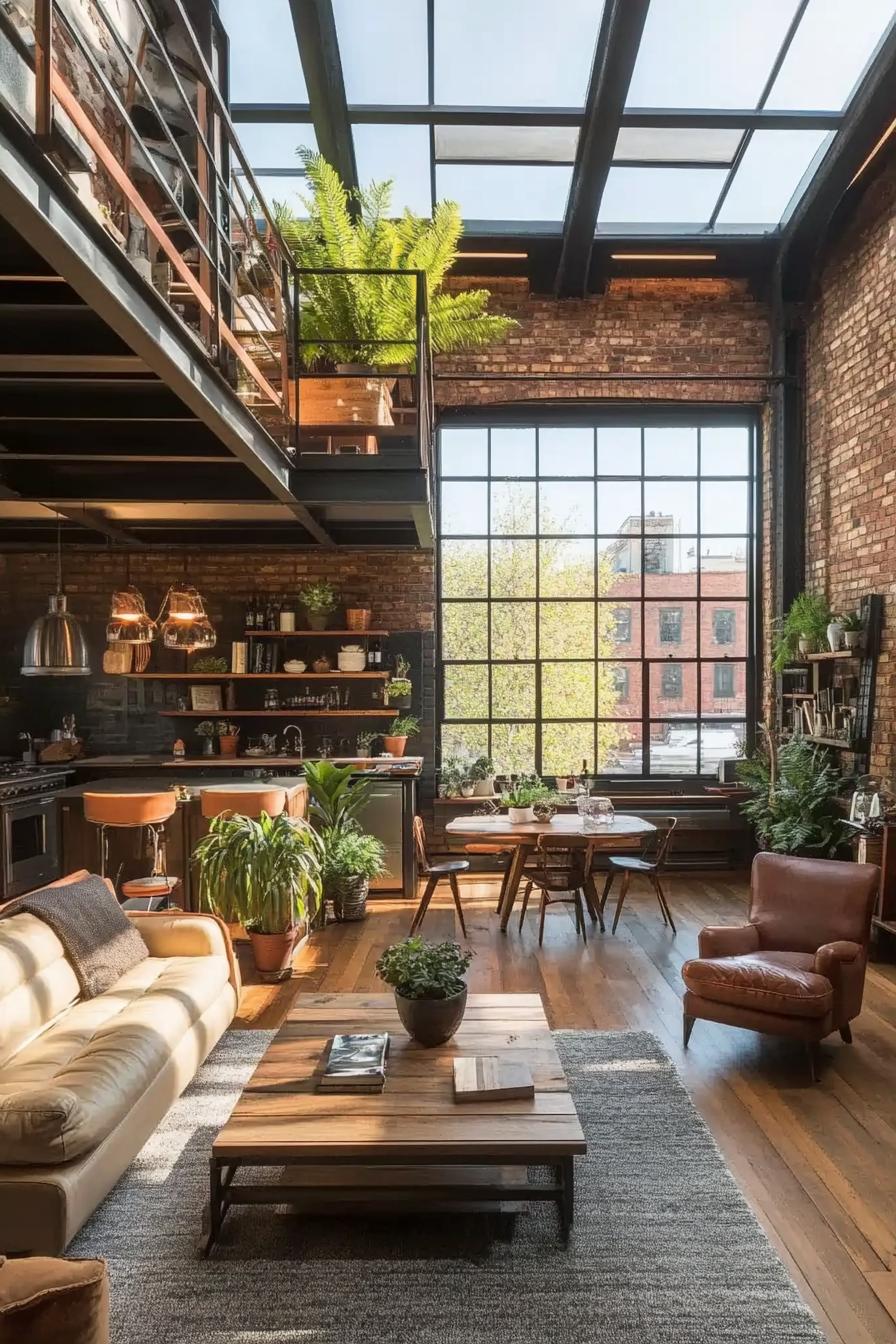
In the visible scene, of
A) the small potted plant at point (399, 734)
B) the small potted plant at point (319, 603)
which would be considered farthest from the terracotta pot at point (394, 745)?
the small potted plant at point (319, 603)

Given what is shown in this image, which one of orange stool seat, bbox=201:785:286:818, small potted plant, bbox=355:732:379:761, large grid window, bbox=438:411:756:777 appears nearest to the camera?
orange stool seat, bbox=201:785:286:818

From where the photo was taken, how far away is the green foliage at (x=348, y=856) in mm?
6445

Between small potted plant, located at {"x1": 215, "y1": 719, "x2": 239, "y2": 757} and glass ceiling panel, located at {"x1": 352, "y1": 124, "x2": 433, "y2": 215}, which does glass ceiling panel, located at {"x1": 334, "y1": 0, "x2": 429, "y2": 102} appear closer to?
glass ceiling panel, located at {"x1": 352, "y1": 124, "x2": 433, "y2": 215}

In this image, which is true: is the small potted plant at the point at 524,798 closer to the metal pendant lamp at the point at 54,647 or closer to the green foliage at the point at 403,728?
the green foliage at the point at 403,728

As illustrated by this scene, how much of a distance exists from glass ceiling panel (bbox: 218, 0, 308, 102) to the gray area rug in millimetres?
6915

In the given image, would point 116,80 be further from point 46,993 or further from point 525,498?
point 46,993

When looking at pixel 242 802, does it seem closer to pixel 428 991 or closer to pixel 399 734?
pixel 399 734

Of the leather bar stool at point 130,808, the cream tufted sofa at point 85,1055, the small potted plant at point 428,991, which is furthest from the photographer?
the leather bar stool at point 130,808

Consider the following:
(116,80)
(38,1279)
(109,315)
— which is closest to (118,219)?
(116,80)

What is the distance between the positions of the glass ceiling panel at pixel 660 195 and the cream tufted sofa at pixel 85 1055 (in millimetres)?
6534

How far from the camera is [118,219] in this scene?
18.7 ft

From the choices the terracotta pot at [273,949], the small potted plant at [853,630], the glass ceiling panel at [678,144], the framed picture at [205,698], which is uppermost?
the glass ceiling panel at [678,144]

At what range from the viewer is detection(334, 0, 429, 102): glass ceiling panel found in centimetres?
623

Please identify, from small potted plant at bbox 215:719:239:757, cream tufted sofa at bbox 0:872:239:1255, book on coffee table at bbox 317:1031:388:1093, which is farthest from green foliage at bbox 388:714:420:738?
book on coffee table at bbox 317:1031:388:1093
